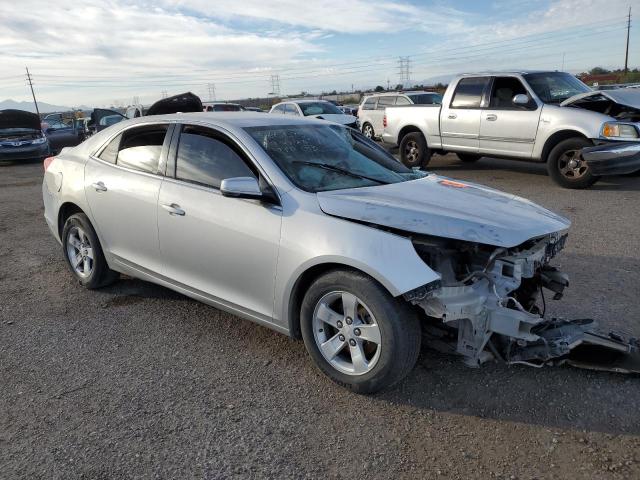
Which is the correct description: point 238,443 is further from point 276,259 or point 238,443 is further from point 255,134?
point 255,134

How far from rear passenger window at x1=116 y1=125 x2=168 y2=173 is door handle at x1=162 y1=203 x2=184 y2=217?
1.31 feet

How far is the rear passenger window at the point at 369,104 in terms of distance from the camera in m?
18.1

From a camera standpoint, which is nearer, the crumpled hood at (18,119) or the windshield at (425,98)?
the windshield at (425,98)

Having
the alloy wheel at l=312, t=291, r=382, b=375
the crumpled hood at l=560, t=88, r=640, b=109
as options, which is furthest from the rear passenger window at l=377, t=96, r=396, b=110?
the alloy wheel at l=312, t=291, r=382, b=375

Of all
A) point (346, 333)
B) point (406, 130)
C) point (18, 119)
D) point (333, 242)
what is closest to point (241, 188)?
point (333, 242)

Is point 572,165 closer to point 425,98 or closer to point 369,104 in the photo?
point 425,98

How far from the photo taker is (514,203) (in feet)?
11.9

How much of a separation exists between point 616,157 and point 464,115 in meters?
2.99

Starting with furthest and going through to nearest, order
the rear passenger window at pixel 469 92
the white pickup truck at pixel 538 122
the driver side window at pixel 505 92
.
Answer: the rear passenger window at pixel 469 92
the driver side window at pixel 505 92
the white pickup truck at pixel 538 122

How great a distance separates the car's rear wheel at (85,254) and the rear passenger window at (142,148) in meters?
0.75

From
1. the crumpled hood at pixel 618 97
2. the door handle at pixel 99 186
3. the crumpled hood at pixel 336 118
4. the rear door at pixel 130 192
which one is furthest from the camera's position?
the crumpled hood at pixel 336 118

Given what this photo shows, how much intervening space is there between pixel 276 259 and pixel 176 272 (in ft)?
3.49

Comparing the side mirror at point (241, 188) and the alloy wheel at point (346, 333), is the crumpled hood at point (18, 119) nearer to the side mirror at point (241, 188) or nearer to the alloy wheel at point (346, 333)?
the side mirror at point (241, 188)

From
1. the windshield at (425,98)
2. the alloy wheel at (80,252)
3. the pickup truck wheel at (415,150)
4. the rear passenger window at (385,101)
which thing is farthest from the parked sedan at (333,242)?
the rear passenger window at (385,101)
